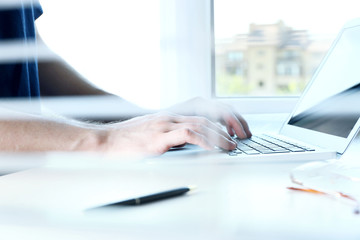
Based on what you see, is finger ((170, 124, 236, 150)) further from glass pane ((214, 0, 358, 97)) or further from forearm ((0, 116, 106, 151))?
glass pane ((214, 0, 358, 97))

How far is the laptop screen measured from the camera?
91 centimetres

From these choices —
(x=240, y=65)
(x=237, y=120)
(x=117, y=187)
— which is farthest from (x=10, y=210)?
(x=240, y=65)

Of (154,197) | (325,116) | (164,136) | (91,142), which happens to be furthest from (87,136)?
(325,116)

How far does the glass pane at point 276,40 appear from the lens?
1.28m

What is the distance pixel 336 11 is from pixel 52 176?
93cm

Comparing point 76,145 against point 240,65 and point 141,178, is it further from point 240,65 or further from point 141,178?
point 240,65

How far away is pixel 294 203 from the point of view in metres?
0.53

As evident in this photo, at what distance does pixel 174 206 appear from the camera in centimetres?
53

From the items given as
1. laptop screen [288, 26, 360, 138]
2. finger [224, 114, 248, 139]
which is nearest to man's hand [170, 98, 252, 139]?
finger [224, 114, 248, 139]

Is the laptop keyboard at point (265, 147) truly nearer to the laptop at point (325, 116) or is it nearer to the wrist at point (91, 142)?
the laptop at point (325, 116)

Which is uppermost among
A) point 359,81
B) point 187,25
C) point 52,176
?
point 187,25

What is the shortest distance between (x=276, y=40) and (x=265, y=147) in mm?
516

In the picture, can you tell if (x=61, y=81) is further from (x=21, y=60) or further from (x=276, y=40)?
(x=276, y=40)

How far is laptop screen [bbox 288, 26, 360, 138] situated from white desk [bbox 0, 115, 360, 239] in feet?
0.64
